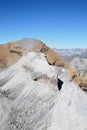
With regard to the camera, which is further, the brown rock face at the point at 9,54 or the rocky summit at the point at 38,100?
the brown rock face at the point at 9,54

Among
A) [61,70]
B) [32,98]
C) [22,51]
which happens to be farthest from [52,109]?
[22,51]

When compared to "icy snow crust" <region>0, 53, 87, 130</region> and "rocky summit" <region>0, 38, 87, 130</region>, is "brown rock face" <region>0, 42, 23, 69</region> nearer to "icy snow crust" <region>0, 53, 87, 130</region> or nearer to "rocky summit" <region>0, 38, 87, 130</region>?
"rocky summit" <region>0, 38, 87, 130</region>

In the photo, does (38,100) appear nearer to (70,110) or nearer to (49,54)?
(70,110)

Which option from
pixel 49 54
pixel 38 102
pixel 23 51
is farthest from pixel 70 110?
pixel 23 51

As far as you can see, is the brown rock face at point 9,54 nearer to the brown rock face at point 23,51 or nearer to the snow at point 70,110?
the brown rock face at point 23,51

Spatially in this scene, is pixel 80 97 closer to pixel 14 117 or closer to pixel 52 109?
pixel 52 109

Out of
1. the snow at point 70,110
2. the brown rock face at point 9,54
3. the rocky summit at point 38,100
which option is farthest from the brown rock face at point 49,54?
the snow at point 70,110

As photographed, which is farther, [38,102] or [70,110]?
[38,102]

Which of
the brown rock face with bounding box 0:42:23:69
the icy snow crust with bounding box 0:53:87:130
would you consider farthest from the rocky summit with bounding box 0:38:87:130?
the brown rock face with bounding box 0:42:23:69
